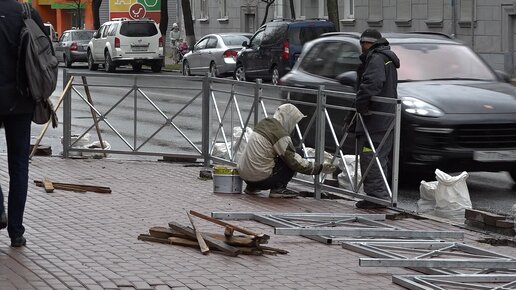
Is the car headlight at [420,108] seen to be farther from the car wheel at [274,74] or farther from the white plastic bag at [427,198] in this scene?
the car wheel at [274,74]

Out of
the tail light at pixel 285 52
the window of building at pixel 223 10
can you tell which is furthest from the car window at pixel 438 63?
the window of building at pixel 223 10

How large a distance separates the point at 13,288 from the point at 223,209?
4.03 m

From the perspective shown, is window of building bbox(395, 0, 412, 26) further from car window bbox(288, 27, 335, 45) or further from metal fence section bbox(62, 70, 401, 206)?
metal fence section bbox(62, 70, 401, 206)

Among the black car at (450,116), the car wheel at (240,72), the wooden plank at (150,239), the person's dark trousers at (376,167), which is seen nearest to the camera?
the wooden plank at (150,239)

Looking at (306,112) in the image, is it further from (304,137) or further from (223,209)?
(223,209)

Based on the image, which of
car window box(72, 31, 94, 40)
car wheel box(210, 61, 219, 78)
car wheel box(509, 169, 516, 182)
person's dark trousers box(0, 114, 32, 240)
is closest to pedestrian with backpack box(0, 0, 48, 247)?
person's dark trousers box(0, 114, 32, 240)

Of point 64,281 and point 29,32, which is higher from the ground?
point 29,32

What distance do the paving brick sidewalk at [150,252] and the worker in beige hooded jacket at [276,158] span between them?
0.23m

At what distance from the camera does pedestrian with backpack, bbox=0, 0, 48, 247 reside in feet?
28.5

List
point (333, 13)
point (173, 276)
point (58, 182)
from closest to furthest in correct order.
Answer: point (173, 276)
point (58, 182)
point (333, 13)

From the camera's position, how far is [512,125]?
13.2m

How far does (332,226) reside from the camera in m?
10.2

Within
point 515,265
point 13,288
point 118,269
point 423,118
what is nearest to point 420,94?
point 423,118

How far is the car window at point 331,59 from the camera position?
Answer: 15047 mm
